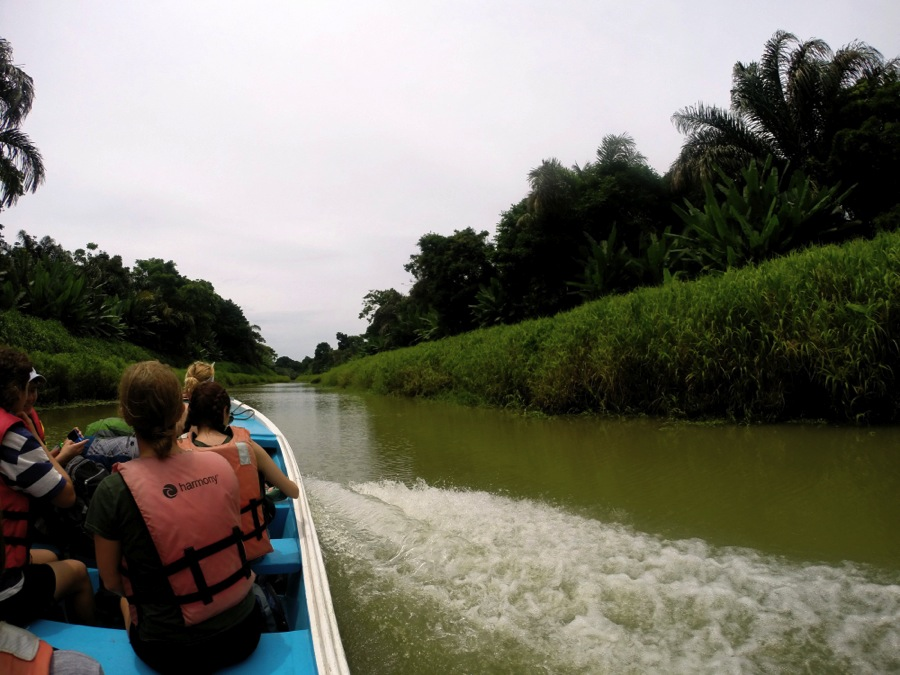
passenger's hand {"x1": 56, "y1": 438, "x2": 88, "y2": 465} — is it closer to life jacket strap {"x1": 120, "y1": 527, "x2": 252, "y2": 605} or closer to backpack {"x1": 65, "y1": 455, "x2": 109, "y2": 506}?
backpack {"x1": 65, "y1": 455, "x2": 109, "y2": 506}

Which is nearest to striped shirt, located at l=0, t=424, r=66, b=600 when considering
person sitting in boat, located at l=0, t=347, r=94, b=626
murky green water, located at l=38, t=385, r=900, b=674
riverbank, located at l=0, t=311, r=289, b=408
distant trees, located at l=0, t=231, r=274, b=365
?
person sitting in boat, located at l=0, t=347, r=94, b=626

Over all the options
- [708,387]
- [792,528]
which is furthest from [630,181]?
[792,528]

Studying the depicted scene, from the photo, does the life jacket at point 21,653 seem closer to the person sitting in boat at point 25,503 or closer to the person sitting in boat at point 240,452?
the person sitting in boat at point 25,503

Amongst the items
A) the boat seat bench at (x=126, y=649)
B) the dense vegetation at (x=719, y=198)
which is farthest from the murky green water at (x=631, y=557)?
the dense vegetation at (x=719, y=198)

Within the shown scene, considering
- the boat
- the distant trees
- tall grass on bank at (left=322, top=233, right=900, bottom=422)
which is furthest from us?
the distant trees

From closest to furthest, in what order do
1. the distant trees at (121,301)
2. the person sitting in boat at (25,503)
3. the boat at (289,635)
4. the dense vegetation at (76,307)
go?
1. the boat at (289,635)
2. the person sitting in boat at (25,503)
3. the dense vegetation at (76,307)
4. the distant trees at (121,301)

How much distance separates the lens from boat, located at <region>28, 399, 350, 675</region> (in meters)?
1.61

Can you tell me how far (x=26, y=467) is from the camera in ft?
5.99

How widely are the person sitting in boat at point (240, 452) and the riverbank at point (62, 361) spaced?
8.64 m

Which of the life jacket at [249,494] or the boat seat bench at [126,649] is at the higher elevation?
the life jacket at [249,494]

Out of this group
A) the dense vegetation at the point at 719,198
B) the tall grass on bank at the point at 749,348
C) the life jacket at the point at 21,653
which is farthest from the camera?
the dense vegetation at the point at 719,198

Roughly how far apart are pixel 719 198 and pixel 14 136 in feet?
71.9

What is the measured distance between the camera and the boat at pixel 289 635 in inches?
63.4

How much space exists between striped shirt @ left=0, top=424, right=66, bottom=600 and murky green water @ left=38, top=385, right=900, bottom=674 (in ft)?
4.51
